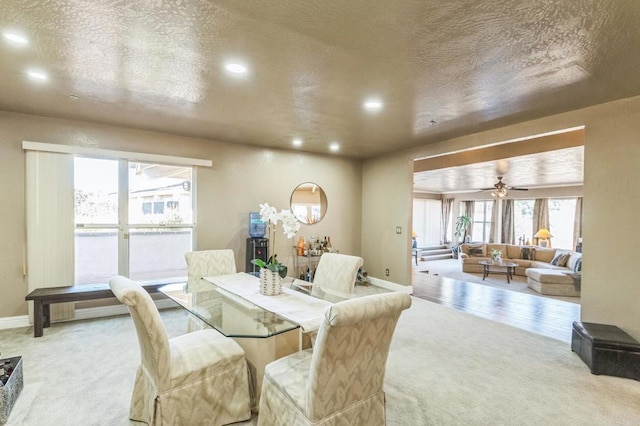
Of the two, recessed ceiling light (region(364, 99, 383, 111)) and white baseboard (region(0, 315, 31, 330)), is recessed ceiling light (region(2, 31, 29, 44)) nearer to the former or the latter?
recessed ceiling light (region(364, 99, 383, 111))

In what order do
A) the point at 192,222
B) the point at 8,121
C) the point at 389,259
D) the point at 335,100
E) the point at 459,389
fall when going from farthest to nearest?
the point at 389,259 → the point at 192,222 → the point at 8,121 → the point at 335,100 → the point at 459,389

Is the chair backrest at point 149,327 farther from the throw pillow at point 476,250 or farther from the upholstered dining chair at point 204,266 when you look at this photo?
the throw pillow at point 476,250

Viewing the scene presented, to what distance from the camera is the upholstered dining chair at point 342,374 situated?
1.43m

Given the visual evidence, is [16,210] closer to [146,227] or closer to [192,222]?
[146,227]

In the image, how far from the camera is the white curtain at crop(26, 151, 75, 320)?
3766 mm

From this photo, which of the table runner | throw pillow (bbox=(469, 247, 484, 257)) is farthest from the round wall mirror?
throw pillow (bbox=(469, 247, 484, 257))

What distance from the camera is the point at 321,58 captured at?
2.27 metres

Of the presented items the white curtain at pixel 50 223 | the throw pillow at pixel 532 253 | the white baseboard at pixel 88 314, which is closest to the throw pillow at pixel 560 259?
the throw pillow at pixel 532 253

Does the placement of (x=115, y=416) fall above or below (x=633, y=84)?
below

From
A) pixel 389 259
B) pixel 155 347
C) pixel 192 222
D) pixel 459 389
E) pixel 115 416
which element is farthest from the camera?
pixel 389 259

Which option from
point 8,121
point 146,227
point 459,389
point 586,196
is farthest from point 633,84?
point 8,121

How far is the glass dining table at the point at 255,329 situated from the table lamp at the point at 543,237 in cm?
1024

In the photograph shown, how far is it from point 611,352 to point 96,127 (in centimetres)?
614

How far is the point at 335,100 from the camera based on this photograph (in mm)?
3113
